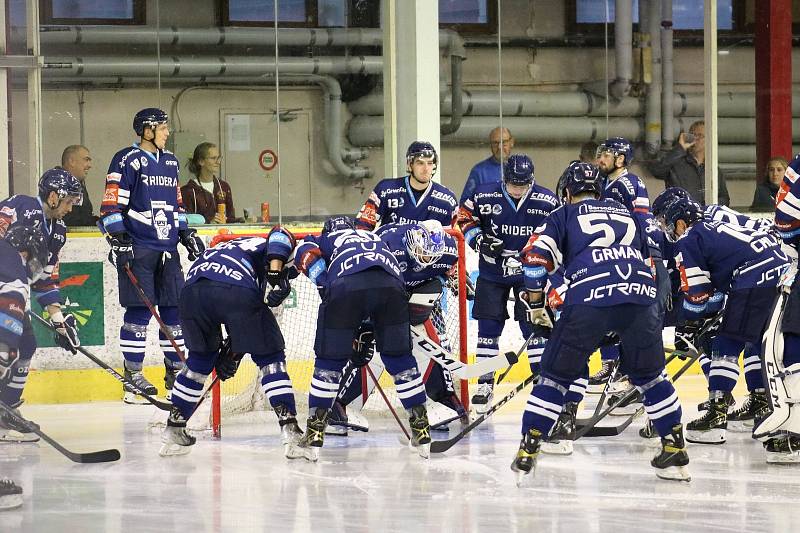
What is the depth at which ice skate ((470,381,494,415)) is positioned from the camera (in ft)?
21.4

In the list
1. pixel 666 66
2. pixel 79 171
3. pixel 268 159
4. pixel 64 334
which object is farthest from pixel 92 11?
pixel 666 66

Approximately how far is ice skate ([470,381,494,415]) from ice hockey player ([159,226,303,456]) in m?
1.35

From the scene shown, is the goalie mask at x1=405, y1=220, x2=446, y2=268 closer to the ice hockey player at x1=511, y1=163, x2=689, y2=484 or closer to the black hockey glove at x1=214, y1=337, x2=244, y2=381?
the ice hockey player at x1=511, y1=163, x2=689, y2=484

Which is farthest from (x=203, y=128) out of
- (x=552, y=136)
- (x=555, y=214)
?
(x=555, y=214)

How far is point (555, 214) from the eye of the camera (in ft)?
15.6

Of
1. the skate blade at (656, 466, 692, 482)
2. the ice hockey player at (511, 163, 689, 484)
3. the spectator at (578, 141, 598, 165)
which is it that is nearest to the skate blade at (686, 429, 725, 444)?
the skate blade at (656, 466, 692, 482)

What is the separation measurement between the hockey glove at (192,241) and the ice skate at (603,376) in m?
2.13

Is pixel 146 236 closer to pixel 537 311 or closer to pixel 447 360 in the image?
pixel 447 360

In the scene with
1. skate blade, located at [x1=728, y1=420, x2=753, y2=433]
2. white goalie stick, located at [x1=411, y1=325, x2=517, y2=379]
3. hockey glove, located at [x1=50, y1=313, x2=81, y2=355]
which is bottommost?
skate blade, located at [x1=728, y1=420, x2=753, y2=433]

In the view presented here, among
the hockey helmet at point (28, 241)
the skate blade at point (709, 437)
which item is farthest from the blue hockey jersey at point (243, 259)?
the skate blade at point (709, 437)

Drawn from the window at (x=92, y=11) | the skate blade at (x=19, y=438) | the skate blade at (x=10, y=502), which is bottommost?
the skate blade at (x=19, y=438)

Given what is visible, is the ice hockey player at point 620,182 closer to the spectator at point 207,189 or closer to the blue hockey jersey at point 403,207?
the blue hockey jersey at point 403,207

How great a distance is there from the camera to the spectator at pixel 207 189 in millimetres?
7973

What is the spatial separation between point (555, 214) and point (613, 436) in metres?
1.61
